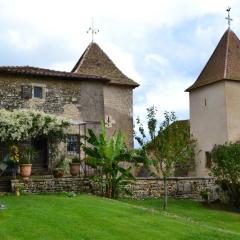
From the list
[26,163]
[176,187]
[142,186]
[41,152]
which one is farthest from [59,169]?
[176,187]

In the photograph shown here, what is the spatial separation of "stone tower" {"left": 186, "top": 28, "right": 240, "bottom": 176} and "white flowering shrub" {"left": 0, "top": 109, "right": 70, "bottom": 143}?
1254cm

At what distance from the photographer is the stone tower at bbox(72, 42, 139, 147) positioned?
1293 inches

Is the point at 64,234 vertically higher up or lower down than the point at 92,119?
lower down

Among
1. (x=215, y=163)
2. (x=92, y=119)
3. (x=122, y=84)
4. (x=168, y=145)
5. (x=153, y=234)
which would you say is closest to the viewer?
(x=153, y=234)

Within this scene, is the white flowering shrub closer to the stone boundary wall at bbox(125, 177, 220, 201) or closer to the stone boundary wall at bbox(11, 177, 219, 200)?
the stone boundary wall at bbox(11, 177, 219, 200)

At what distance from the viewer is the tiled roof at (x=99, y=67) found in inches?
1300

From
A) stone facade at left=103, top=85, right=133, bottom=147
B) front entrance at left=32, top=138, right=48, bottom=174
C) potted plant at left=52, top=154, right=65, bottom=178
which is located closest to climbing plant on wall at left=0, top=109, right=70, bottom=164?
front entrance at left=32, top=138, right=48, bottom=174

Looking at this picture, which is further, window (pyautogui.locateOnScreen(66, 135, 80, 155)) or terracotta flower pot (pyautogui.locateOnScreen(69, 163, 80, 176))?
window (pyautogui.locateOnScreen(66, 135, 80, 155))

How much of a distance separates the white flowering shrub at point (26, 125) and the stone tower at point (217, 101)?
12.5m

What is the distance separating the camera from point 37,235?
12.4 meters

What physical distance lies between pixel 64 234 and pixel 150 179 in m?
14.2

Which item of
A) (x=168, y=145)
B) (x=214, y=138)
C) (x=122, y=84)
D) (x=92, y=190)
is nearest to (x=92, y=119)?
(x=122, y=84)

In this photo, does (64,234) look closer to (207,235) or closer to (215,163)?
(207,235)

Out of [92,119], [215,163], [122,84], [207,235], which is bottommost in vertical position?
[207,235]
